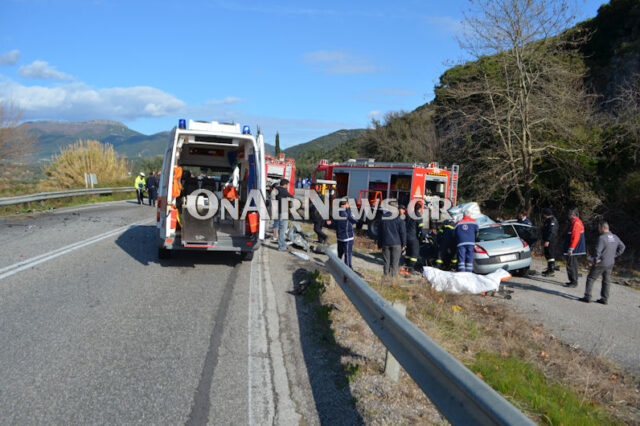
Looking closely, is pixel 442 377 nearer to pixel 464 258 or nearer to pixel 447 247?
pixel 464 258

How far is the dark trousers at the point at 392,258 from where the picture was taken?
8.84m

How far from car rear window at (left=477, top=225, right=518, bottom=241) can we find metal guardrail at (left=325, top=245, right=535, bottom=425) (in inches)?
293

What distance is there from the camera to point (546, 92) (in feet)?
56.1

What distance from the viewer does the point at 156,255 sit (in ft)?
31.8

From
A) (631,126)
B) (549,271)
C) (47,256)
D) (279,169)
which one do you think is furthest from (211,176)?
(631,126)

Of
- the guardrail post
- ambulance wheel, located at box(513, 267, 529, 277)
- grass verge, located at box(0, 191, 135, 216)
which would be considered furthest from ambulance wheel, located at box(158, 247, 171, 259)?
grass verge, located at box(0, 191, 135, 216)

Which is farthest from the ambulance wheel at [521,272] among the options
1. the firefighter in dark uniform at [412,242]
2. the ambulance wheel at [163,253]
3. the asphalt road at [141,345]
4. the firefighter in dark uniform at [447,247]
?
the ambulance wheel at [163,253]

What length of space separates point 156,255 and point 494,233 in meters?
7.93

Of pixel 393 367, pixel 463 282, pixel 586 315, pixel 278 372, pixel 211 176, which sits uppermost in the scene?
pixel 211 176

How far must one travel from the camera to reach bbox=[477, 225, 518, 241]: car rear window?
10.6 m

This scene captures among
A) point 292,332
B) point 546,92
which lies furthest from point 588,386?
point 546,92

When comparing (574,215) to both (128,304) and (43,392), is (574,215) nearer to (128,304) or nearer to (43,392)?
(128,304)

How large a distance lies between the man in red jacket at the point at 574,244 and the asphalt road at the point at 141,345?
6554 millimetres

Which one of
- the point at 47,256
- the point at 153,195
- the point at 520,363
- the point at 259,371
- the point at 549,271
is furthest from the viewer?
the point at 153,195
